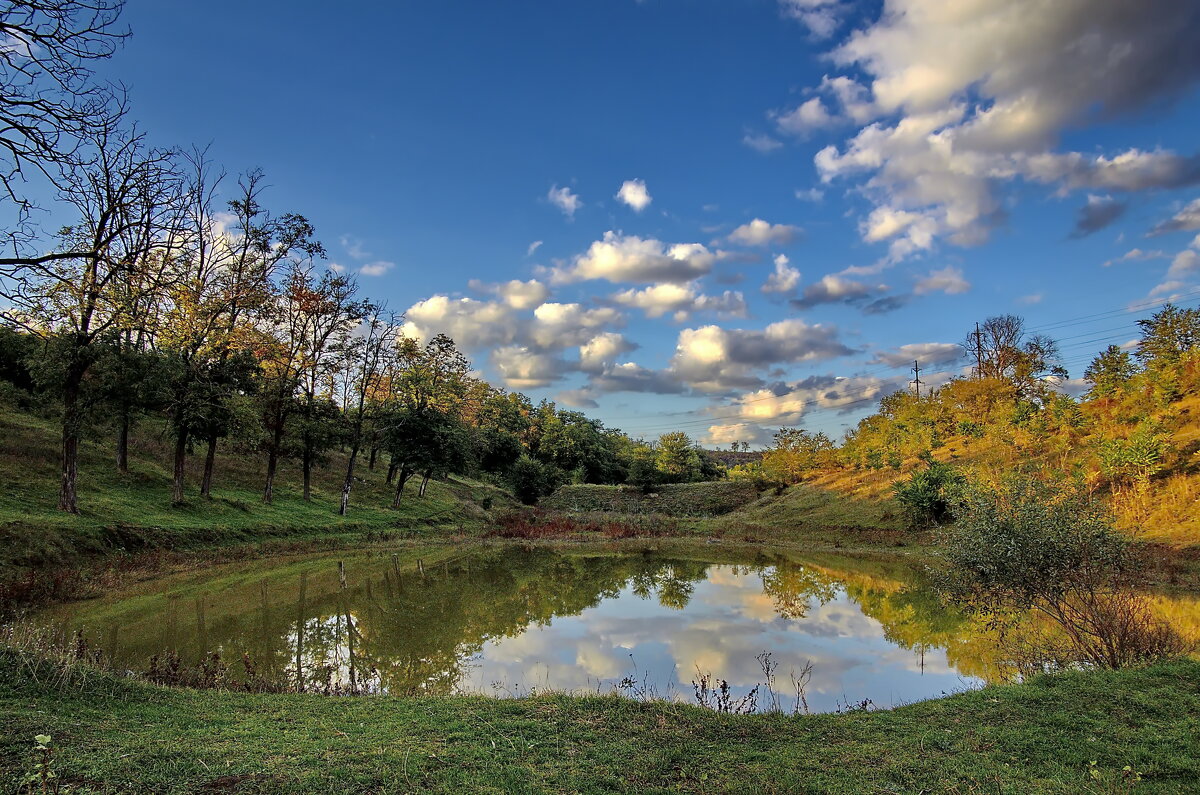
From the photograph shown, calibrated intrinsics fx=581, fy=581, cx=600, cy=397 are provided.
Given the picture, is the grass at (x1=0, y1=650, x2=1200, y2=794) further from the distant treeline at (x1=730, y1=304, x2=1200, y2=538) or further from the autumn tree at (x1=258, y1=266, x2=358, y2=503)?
the autumn tree at (x1=258, y1=266, x2=358, y2=503)

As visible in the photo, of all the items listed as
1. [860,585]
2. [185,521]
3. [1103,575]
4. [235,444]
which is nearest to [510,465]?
[235,444]

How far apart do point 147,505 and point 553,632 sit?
1946cm

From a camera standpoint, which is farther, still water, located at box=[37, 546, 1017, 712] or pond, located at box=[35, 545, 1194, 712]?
still water, located at box=[37, 546, 1017, 712]

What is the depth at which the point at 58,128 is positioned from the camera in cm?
687

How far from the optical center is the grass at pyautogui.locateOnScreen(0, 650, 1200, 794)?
5625mm

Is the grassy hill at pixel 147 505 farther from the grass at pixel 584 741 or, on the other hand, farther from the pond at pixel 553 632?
the grass at pixel 584 741

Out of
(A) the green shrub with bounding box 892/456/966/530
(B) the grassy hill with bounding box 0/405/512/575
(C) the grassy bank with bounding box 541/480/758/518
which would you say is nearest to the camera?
(B) the grassy hill with bounding box 0/405/512/575

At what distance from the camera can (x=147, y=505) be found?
2431 cm

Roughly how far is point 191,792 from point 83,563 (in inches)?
704

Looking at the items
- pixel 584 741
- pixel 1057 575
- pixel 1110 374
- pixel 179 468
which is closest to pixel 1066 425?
pixel 1110 374

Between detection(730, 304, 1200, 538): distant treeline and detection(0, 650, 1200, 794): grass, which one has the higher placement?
detection(730, 304, 1200, 538): distant treeline

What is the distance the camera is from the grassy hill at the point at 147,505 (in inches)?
727

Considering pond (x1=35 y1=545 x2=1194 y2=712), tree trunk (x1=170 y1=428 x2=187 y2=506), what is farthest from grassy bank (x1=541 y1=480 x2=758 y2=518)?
tree trunk (x1=170 y1=428 x2=187 y2=506)

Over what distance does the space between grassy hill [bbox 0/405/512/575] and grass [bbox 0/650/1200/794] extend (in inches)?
558
